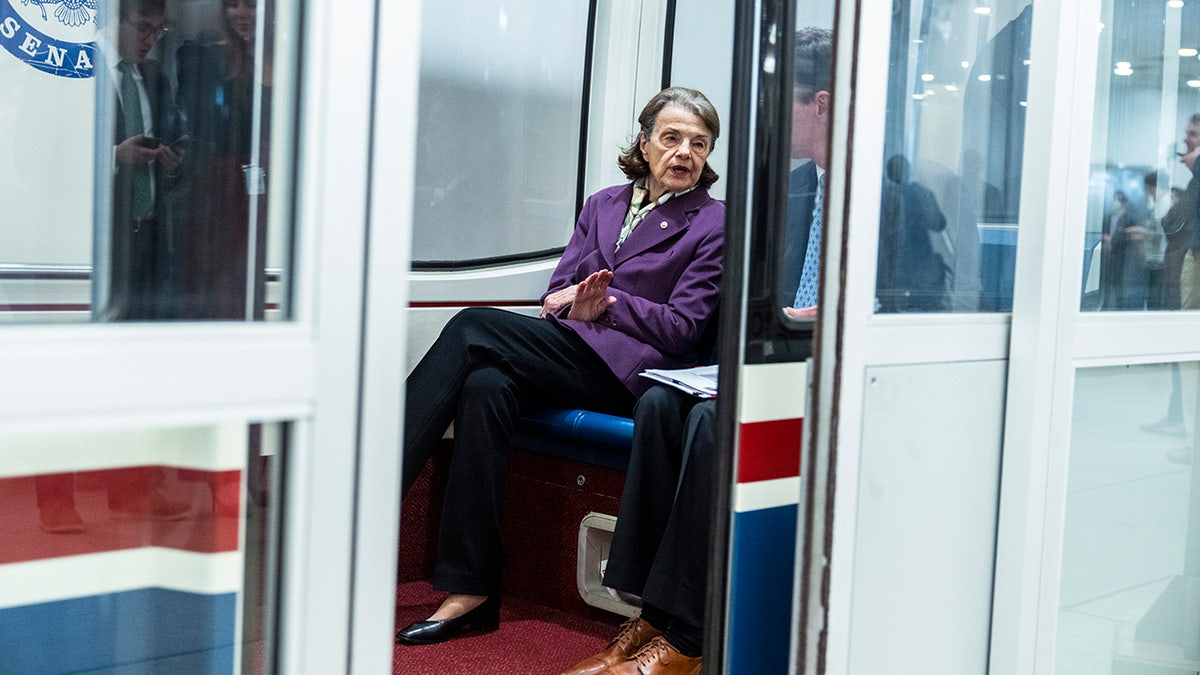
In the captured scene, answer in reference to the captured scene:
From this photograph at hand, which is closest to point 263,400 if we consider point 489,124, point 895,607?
point 895,607

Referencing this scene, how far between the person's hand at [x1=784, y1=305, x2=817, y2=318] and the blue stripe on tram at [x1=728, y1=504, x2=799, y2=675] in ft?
0.99

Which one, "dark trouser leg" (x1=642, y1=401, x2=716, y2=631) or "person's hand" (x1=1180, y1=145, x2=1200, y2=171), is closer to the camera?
"dark trouser leg" (x1=642, y1=401, x2=716, y2=631)

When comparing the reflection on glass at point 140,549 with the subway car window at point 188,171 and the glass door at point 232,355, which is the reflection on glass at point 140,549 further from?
the subway car window at point 188,171

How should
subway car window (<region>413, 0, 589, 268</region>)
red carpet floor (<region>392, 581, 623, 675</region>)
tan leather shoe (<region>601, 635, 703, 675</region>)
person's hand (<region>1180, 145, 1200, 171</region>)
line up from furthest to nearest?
subway car window (<region>413, 0, 589, 268</region>), person's hand (<region>1180, 145, 1200, 171</region>), red carpet floor (<region>392, 581, 623, 675</region>), tan leather shoe (<region>601, 635, 703, 675</region>)

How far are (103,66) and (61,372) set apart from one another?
362mm

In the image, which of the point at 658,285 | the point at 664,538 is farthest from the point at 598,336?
the point at 664,538

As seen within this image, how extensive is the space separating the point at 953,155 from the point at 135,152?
1354 millimetres

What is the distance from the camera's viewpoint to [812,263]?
6.50 feet

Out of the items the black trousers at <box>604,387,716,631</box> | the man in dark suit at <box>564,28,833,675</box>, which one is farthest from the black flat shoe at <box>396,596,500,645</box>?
the black trousers at <box>604,387,716,631</box>

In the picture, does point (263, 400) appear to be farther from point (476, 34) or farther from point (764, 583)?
point (476, 34)

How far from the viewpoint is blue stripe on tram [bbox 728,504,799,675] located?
1.88 meters

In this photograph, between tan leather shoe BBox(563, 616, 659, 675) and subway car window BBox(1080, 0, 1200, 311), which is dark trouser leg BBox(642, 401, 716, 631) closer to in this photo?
tan leather shoe BBox(563, 616, 659, 675)

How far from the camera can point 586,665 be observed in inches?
103

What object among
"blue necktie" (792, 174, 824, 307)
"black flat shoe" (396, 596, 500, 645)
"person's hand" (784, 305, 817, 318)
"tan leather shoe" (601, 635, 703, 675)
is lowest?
"black flat shoe" (396, 596, 500, 645)
